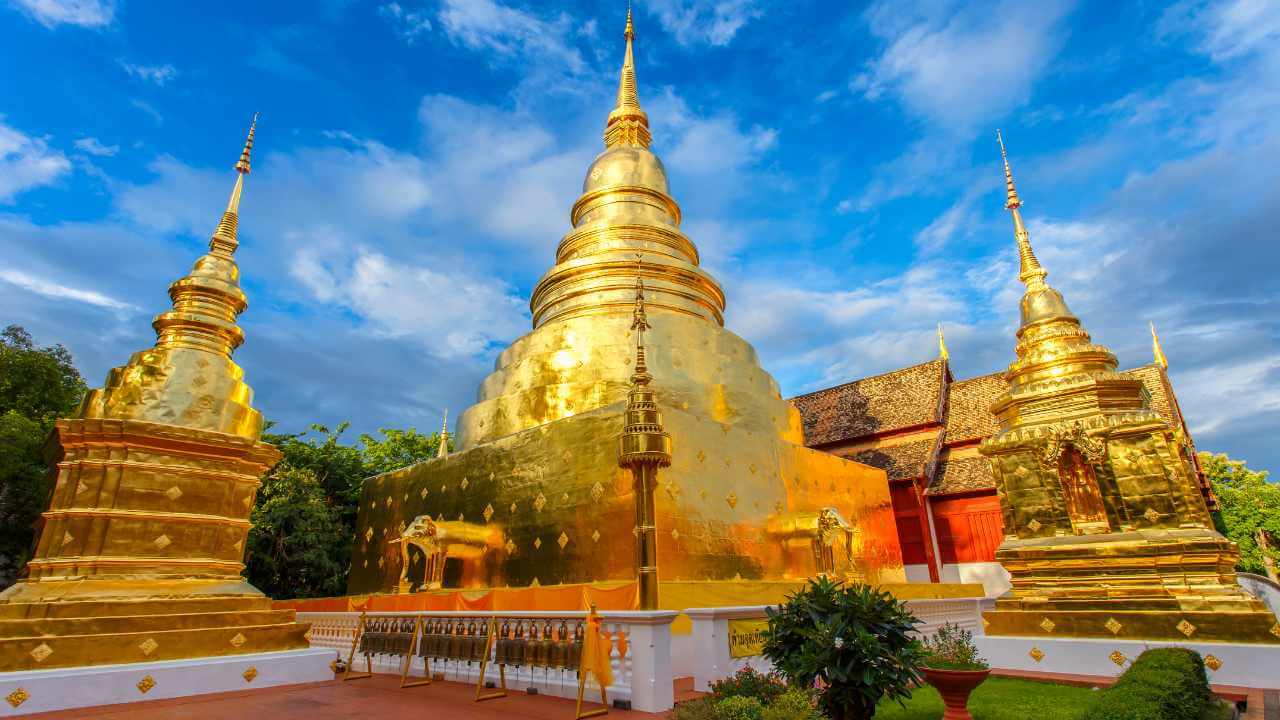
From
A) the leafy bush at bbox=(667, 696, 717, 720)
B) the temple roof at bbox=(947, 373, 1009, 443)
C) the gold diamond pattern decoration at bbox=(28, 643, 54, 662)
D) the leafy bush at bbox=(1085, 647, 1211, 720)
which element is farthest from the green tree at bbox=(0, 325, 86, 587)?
the temple roof at bbox=(947, 373, 1009, 443)

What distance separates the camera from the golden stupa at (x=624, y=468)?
32.2 feet

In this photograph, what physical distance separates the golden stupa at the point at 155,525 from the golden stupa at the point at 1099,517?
10.2m

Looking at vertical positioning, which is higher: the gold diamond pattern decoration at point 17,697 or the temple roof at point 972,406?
Answer: the temple roof at point 972,406

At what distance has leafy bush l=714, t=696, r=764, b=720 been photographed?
14.8 ft

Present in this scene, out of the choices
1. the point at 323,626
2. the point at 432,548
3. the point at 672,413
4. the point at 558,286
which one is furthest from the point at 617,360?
the point at 323,626

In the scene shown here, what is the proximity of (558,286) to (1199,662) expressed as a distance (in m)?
12.9

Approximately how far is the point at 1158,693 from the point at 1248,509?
2797 centimetres

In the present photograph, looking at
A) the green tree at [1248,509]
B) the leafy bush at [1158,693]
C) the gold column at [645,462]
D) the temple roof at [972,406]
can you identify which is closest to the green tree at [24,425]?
the gold column at [645,462]

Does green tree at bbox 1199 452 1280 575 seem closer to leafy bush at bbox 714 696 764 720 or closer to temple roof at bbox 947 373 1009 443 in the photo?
temple roof at bbox 947 373 1009 443

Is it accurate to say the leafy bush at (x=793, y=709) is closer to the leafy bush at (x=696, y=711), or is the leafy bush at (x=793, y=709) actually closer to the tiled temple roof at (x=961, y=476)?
the leafy bush at (x=696, y=711)

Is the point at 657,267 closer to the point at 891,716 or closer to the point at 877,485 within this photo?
the point at 877,485

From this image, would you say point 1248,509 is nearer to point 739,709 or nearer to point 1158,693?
point 1158,693

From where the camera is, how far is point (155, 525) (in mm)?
7871

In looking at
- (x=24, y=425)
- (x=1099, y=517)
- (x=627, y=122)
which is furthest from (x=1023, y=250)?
(x=24, y=425)
